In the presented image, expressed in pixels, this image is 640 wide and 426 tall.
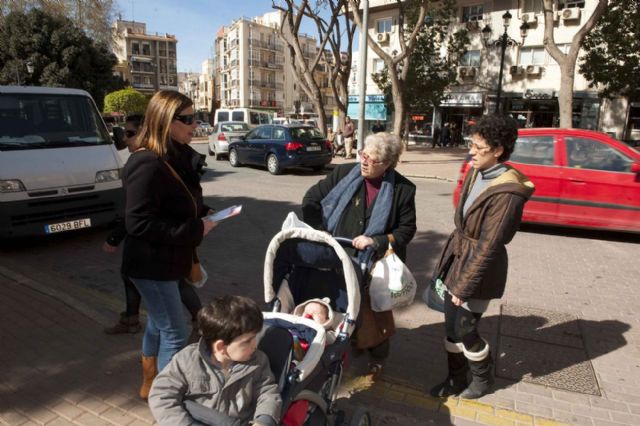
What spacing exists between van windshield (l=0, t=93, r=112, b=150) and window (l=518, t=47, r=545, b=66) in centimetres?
2757

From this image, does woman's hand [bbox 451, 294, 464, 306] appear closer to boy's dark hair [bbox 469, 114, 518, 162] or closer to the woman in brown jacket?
the woman in brown jacket

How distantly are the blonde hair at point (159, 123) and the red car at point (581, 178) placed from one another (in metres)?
6.52

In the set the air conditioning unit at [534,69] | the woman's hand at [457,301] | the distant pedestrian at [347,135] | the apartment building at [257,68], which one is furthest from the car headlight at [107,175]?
the apartment building at [257,68]

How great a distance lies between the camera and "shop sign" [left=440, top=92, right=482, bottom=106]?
30.4 meters

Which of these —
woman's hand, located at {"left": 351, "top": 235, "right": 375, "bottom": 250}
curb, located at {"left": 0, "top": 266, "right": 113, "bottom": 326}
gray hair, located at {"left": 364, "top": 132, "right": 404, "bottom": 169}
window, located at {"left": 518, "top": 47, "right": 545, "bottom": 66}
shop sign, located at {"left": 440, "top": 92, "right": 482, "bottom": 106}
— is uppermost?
window, located at {"left": 518, "top": 47, "right": 545, "bottom": 66}

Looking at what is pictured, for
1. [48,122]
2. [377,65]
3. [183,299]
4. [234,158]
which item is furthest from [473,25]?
[183,299]

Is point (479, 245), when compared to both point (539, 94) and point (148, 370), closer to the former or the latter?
point (148, 370)

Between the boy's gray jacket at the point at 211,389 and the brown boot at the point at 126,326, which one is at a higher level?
the boy's gray jacket at the point at 211,389

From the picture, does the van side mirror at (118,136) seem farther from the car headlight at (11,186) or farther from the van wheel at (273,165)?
the van wheel at (273,165)

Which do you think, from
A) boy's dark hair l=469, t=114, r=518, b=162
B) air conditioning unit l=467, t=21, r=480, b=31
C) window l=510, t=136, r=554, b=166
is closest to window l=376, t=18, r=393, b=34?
air conditioning unit l=467, t=21, r=480, b=31

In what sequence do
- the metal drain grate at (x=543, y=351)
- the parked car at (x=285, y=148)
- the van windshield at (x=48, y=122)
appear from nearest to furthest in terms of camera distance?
the metal drain grate at (x=543, y=351) → the van windshield at (x=48, y=122) → the parked car at (x=285, y=148)

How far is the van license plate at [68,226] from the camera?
20.2 feet

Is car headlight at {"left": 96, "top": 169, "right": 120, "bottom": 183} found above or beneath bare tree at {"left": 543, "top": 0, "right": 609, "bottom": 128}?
beneath

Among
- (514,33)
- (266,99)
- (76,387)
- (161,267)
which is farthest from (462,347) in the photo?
(266,99)
